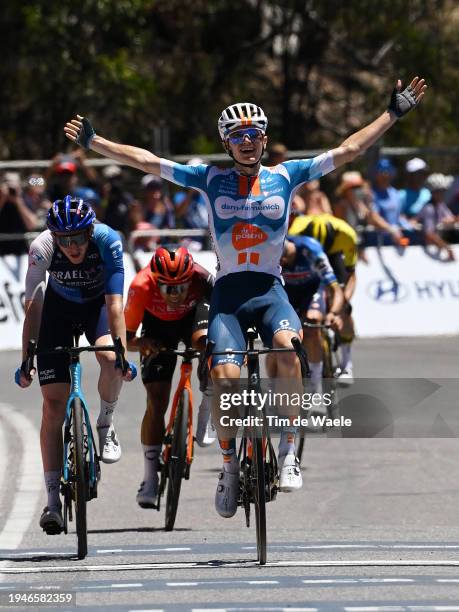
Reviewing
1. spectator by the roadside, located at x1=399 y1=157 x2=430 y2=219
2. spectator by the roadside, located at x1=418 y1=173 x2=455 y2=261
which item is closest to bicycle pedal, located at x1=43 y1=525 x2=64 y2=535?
spectator by the roadside, located at x1=418 y1=173 x2=455 y2=261

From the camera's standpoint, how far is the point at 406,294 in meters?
21.6

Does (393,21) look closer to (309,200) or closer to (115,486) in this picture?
(309,200)

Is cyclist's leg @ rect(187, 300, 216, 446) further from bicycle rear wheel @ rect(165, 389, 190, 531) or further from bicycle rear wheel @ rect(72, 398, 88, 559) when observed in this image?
bicycle rear wheel @ rect(72, 398, 88, 559)

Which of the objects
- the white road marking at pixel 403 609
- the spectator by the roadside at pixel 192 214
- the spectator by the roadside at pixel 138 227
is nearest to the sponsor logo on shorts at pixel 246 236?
the white road marking at pixel 403 609

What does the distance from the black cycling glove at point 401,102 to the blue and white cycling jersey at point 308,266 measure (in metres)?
3.54

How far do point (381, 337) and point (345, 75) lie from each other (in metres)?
14.8

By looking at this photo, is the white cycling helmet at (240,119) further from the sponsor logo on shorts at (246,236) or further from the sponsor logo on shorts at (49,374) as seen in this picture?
the sponsor logo on shorts at (49,374)

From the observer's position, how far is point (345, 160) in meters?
9.46

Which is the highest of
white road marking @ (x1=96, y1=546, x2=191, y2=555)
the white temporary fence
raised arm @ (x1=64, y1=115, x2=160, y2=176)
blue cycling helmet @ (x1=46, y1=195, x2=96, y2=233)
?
the white temporary fence

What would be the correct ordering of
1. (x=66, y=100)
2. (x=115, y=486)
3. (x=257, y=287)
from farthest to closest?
(x=66, y=100), (x=115, y=486), (x=257, y=287)

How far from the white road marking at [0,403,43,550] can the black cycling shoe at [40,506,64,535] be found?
20 centimetres

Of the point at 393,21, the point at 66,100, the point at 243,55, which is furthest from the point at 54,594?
the point at 243,55

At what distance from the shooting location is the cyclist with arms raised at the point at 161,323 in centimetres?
1002

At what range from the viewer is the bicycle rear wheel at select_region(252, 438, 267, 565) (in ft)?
27.9
